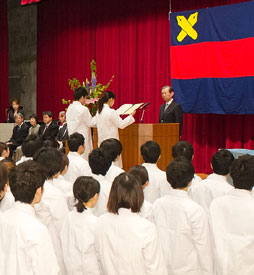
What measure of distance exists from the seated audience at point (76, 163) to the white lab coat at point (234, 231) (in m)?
1.65

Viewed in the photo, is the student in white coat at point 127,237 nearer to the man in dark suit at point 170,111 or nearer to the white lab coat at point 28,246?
the white lab coat at point 28,246

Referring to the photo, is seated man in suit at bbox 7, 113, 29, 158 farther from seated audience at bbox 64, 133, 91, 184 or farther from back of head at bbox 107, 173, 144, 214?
back of head at bbox 107, 173, 144, 214

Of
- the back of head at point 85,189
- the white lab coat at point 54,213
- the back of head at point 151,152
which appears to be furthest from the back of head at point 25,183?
the back of head at point 151,152

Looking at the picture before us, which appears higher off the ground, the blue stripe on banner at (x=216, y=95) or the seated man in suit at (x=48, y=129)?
the blue stripe on banner at (x=216, y=95)

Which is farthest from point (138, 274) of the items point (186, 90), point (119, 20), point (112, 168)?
point (119, 20)

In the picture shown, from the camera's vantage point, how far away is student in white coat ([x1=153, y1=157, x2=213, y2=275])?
7.83 feet

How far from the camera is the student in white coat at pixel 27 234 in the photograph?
188cm

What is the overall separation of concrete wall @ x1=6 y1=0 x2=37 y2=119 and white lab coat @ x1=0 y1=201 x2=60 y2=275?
9043 millimetres

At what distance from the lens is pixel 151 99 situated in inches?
329

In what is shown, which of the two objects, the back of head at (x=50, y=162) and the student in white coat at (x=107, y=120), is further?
the student in white coat at (x=107, y=120)

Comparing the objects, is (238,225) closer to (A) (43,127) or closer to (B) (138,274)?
(B) (138,274)

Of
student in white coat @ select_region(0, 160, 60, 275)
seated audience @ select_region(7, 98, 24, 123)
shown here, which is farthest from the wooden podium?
seated audience @ select_region(7, 98, 24, 123)

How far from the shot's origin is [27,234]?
1.89 m

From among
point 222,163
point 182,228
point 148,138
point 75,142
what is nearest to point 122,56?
point 148,138
